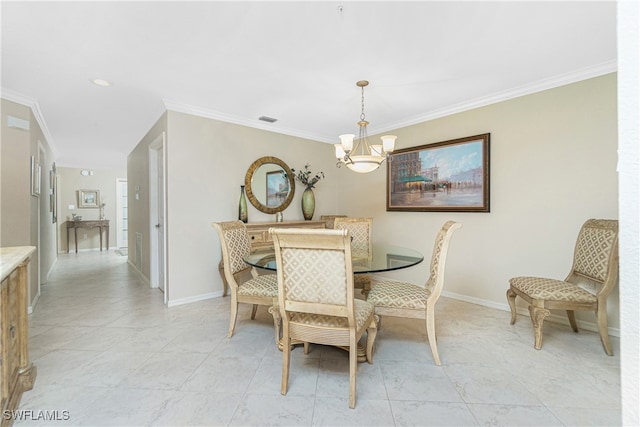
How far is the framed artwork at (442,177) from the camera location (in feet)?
10.7

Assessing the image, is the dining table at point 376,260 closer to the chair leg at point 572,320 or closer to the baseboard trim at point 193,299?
the baseboard trim at point 193,299

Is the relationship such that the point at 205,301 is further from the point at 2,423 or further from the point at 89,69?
the point at 89,69

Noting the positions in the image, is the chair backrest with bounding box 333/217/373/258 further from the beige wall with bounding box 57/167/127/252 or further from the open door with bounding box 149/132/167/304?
the beige wall with bounding box 57/167/127/252

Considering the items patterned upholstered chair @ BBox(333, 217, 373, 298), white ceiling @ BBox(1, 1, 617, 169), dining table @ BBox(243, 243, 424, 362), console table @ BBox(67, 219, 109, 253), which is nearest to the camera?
white ceiling @ BBox(1, 1, 617, 169)

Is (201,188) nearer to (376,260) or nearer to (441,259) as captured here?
(376,260)

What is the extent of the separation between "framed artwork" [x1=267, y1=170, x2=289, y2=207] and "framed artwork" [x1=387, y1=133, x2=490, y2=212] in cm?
155

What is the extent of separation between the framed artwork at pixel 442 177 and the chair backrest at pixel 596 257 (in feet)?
2.94

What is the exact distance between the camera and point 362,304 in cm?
196

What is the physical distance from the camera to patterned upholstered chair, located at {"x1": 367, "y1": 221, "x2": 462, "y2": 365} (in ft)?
6.68

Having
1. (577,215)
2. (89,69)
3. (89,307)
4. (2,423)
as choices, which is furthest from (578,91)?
(89,307)

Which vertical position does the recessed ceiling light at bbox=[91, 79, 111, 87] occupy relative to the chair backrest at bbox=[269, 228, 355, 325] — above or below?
above

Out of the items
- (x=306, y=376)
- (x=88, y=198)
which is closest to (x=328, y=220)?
(x=306, y=376)

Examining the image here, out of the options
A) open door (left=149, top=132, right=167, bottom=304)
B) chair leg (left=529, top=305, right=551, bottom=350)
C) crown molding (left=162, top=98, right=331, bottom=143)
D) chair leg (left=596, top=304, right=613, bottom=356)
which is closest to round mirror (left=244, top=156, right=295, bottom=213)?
crown molding (left=162, top=98, right=331, bottom=143)

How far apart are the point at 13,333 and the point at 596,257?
4048mm
